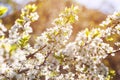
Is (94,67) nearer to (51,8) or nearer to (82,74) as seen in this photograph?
(82,74)

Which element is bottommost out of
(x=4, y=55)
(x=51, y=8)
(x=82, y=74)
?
(x=4, y=55)

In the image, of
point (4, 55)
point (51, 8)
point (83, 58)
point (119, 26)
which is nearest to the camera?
point (4, 55)

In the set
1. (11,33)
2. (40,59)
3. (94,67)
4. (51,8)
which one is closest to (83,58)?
(94,67)

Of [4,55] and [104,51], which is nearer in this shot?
[4,55]

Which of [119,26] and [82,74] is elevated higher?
[119,26]

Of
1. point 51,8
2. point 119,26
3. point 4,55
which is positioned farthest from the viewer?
point 51,8

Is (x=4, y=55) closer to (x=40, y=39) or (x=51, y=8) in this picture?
(x=40, y=39)

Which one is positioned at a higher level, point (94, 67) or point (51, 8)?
point (51, 8)

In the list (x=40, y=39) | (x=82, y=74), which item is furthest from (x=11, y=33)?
(x=82, y=74)

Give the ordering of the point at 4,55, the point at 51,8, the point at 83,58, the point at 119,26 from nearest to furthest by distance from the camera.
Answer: the point at 4,55 → the point at 83,58 → the point at 119,26 → the point at 51,8
